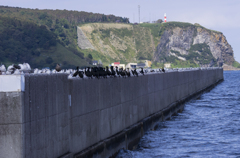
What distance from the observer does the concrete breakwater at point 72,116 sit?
8594 mm

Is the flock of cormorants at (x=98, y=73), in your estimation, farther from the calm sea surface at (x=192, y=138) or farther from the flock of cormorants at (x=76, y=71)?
the calm sea surface at (x=192, y=138)

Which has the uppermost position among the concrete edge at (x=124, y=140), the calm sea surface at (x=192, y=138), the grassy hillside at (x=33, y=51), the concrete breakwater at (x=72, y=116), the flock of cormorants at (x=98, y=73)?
the grassy hillside at (x=33, y=51)

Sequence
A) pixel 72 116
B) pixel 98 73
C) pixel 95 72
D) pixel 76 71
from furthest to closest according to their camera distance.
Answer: pixel 98 73, pixel 95 72, pixel 76 71, pixel 72 116

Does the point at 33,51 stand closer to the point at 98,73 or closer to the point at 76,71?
the point at 98,73

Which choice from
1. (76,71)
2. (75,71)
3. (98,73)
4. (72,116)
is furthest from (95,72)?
(72,116)

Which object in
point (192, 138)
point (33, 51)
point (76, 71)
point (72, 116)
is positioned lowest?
point (192, 138)

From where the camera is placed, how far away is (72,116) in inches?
457

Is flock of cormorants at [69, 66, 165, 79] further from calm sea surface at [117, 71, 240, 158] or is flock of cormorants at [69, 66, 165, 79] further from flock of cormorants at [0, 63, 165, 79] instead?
calm sea surface at [117, 71, 240, 158]

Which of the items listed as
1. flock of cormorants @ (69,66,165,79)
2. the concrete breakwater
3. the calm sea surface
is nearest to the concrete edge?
the concrete breakwater

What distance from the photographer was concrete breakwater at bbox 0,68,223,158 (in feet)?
28.2

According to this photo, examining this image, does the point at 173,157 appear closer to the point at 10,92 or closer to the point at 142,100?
the point at 142,100

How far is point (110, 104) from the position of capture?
1541 cm

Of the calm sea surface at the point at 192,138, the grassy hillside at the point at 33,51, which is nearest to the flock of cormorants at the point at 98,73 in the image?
the calm sea surface at the point at 192,138

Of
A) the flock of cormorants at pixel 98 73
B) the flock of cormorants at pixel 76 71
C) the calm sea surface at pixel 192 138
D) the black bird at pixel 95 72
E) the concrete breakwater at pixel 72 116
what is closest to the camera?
the concrete breakwater at pixel 72 116
